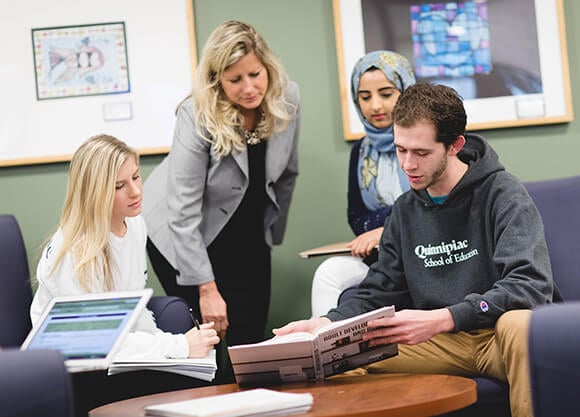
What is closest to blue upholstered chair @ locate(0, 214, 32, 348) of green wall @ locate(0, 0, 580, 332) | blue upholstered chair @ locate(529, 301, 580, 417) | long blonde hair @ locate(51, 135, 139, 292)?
long blonde hair @ locate(51, 135, 139, 292)

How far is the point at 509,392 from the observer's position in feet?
7.25

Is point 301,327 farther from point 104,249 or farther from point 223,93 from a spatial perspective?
point 223,93

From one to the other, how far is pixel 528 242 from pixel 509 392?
15.3 inches

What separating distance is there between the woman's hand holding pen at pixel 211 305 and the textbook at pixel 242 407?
1239 millimetres

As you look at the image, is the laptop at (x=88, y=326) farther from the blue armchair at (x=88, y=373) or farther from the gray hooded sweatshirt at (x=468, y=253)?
→ the gray hooded sweatshirt at (x=468, y=253)

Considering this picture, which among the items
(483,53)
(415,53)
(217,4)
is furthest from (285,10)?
(483,53)

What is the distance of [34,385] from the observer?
1.26m

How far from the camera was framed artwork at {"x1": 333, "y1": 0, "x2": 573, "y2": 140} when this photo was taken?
3.43 meters

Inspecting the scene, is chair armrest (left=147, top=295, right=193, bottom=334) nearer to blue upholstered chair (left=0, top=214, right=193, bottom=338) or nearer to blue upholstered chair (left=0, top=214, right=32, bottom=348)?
blue upholstered chair (left=0, top=214, right=193, bottom=338)

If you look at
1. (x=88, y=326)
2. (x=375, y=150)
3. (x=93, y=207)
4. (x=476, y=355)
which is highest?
(x=375, y=150)

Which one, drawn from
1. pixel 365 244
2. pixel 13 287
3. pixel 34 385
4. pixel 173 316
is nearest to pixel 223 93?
pixel 365 244

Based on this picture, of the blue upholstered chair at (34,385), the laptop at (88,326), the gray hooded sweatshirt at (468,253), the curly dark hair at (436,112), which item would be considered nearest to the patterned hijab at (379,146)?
the gray hooded sweatshirt at (468,253)

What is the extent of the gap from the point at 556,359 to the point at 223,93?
1937mm

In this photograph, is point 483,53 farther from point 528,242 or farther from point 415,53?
point 528,242
